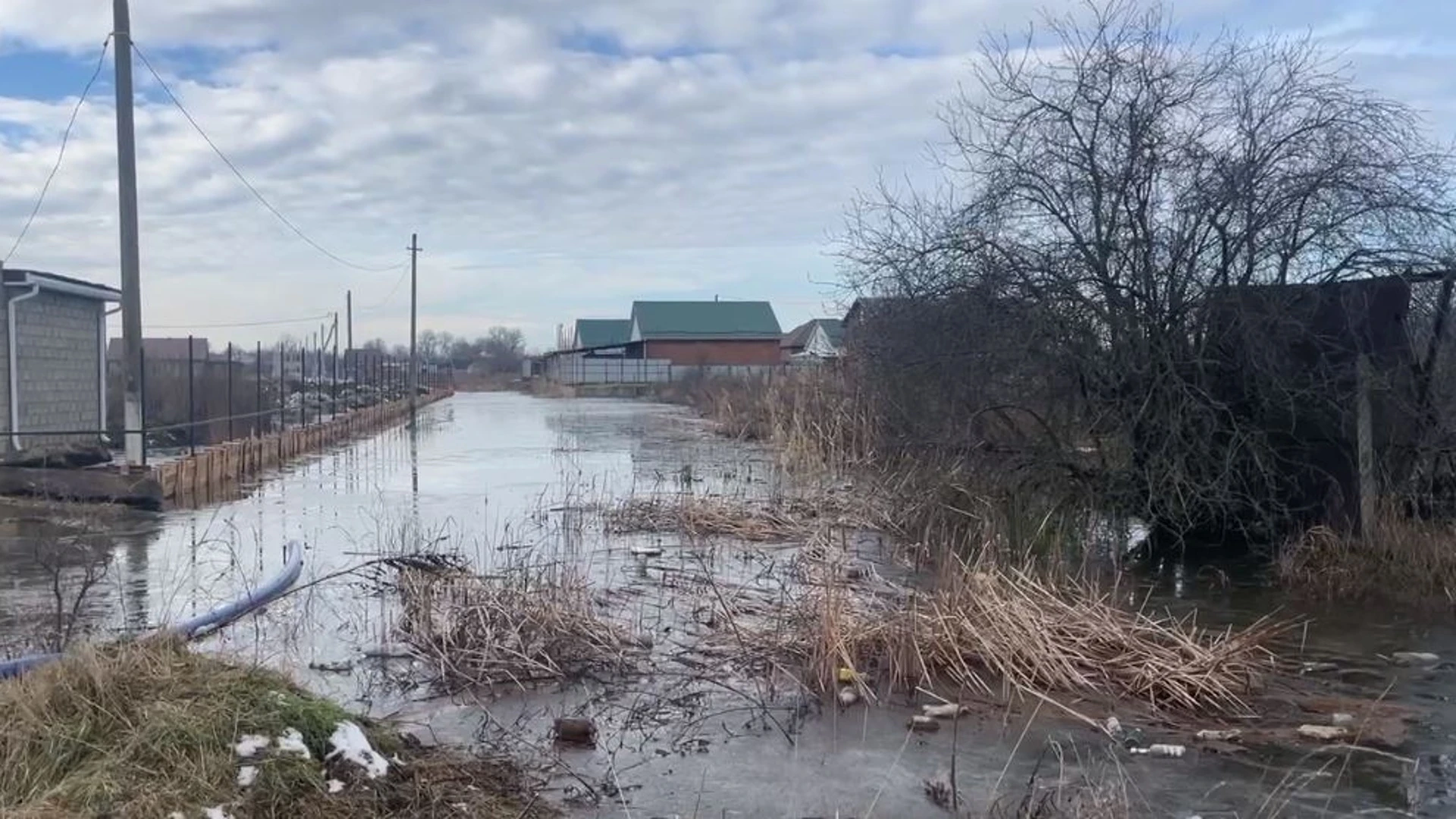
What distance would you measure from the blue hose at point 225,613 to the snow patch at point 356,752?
1.46 metres

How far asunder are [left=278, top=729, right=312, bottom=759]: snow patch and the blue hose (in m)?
1.42

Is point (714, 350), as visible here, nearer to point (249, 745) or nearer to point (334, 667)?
point (334, 667)

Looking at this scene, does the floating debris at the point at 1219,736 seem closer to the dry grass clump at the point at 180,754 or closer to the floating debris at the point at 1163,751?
the floating debris at the point at 1163,751

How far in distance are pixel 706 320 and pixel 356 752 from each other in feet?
246

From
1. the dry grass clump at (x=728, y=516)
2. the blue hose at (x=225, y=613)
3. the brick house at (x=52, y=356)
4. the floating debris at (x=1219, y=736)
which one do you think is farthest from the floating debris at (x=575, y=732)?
the brick house at (x=52, y=356)

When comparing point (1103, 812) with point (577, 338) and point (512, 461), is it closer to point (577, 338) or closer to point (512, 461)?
point (512, 461)

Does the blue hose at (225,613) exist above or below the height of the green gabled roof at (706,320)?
below

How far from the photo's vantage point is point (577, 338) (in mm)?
94688

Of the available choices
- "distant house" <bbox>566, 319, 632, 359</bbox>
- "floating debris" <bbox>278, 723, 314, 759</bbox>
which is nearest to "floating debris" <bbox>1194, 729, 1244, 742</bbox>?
"floating debris" <bbox>278, 723, 314, 759</bbox>

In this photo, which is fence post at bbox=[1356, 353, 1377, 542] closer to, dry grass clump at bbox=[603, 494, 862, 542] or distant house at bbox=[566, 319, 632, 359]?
dry grass clump at bbox=[603, 494, 862, 542]

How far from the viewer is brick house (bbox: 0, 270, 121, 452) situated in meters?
17.8

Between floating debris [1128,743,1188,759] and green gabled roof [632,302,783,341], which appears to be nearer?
floating debris [1128,743,1188,759]

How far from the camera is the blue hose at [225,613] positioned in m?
5.88

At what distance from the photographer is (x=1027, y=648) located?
7.01 meters
